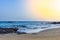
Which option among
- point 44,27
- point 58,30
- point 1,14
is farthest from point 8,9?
point 58,30

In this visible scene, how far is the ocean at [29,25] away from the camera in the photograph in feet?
3.97

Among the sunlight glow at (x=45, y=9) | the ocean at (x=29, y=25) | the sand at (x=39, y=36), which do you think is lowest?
the sand at (x=39, y=36)

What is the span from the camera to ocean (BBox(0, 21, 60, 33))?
121cm

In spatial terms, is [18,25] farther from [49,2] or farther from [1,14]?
[49,2]

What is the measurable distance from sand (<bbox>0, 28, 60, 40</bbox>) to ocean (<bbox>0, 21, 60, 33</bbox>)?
4 centimetres

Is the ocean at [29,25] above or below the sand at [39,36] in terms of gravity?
above

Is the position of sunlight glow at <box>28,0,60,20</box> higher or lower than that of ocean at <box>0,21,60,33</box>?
higher

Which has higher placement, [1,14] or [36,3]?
[36,3]

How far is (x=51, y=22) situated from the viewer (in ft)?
4.18

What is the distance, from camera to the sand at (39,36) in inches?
47.5

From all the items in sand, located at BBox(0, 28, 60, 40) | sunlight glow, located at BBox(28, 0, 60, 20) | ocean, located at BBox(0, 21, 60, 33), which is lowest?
sand, located at BBox(0, 28, 60, 40)

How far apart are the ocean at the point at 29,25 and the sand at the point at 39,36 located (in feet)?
0.12

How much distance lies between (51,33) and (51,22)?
4.1 inches

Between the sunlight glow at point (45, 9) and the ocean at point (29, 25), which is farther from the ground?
the sunlight glow at point (45, 9)
